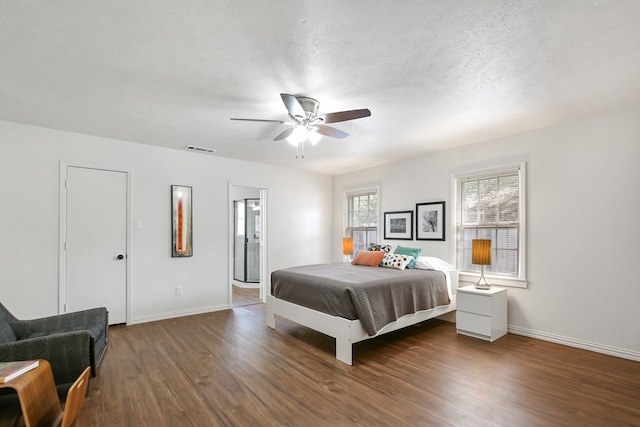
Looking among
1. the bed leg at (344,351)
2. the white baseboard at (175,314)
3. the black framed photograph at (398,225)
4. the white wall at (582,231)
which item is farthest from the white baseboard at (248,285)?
the white wall at (582,231)

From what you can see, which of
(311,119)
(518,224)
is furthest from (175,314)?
(518,224)

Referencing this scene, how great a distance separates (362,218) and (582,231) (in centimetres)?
338

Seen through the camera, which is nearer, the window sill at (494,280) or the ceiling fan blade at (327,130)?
the ceiling fan blade at (327,130)

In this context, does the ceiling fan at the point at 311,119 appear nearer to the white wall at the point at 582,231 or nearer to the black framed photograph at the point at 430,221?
the black framed photograph at the point at 430,221

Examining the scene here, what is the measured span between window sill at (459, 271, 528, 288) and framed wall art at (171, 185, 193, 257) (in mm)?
3980

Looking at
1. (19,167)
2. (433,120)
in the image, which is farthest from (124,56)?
(433,120)

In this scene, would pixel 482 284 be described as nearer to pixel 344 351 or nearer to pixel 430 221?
pixel 430 221

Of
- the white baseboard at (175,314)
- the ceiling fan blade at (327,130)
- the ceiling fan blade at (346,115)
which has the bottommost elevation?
the white baseboard at (175,314)

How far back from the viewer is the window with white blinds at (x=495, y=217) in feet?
12.8

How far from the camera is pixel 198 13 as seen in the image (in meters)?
1.76

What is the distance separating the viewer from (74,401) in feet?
Result: 6.24

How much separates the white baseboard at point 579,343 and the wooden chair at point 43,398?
431 centimetres

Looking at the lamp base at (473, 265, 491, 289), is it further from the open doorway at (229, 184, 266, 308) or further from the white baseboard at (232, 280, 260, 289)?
the white baseboard at (232, 280, 260, 289)

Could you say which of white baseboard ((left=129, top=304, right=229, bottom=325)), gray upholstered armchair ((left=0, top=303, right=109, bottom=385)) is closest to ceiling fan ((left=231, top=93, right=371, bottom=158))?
gray upholstered armchair ((left=0, top=303, right=109, bottom=385))
